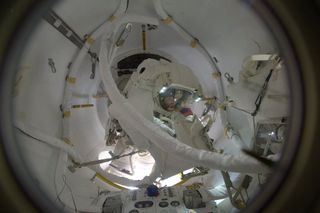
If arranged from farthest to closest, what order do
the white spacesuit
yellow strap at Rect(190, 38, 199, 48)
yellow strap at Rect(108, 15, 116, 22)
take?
1. yellow strap at Rect(190, 38, 199, 48)
2. yellow strap at Rect(108, 15, 116, 22)
3. the white spacesuit

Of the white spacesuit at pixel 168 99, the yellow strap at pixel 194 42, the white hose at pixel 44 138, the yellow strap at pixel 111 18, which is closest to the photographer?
the white hose at pixel 44 138

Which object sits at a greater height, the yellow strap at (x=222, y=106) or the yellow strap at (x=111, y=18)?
the yellow strap at (x=111, y=18)

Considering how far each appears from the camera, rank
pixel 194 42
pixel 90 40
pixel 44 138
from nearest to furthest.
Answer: pixel 44 138 < pixel 90 40 < pixel 194 42


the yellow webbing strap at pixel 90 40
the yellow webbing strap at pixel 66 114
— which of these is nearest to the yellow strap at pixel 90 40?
the yellow webbing strap at pixel 90 40

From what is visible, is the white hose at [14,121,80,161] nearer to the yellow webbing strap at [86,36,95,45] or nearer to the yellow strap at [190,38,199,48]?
the yellow webbing strap at [86,36,95,45]

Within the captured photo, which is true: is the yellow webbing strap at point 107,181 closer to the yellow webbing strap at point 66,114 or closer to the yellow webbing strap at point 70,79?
the yellow webbing strap at point 66,114

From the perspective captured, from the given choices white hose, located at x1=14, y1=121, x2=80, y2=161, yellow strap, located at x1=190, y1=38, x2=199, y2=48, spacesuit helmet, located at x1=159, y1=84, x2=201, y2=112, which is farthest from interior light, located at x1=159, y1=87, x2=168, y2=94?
white hose, located at x1=14, y1=121, x2=80, y2=161

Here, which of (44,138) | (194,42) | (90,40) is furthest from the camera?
(194,42)

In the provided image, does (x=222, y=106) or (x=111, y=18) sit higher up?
(x=111, y=18)

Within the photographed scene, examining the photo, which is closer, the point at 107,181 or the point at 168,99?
the point at 168,99

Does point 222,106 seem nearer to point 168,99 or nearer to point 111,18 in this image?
point 168,99

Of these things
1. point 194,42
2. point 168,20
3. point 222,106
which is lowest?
point 222,106

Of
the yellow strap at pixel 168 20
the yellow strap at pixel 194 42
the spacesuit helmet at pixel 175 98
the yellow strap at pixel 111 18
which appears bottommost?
the spacesuit helmet at pixel 175 98

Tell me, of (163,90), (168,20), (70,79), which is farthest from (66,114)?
(168,20)
